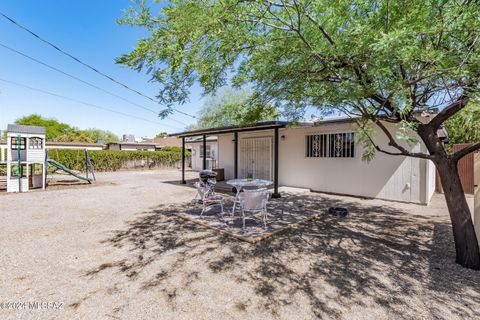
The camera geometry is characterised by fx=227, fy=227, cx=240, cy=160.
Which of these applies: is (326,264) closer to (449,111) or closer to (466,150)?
(466,150)

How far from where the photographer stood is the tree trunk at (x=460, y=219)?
3.14m

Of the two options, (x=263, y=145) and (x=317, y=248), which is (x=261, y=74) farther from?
(x=263, y=145)

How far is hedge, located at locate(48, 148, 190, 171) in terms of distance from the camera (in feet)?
57.0

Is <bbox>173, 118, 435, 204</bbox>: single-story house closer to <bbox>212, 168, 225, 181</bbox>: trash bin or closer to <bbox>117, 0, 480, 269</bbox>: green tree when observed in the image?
<bbox>212, 168, 225, 181</bbox>: trash bin

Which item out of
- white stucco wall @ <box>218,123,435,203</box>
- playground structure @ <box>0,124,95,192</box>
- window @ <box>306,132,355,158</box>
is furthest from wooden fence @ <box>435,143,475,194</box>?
playground structure @ <box>0,124,95,192</box>

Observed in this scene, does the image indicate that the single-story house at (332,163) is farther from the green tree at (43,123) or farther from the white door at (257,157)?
the green tree at (43,123)

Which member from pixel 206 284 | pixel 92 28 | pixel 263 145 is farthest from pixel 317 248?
pixel 92 28

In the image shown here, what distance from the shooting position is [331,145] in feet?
28.8

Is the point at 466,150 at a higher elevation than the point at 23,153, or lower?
lower

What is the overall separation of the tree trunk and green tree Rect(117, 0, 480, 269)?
0.01 meters

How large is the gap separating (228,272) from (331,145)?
7128mm

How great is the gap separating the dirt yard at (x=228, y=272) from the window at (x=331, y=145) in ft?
11.2

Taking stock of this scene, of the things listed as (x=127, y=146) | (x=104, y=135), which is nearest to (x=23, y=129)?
(x=127, y=146)

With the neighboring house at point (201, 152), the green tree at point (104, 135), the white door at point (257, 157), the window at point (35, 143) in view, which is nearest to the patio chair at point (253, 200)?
the white door at point (257, 157)
